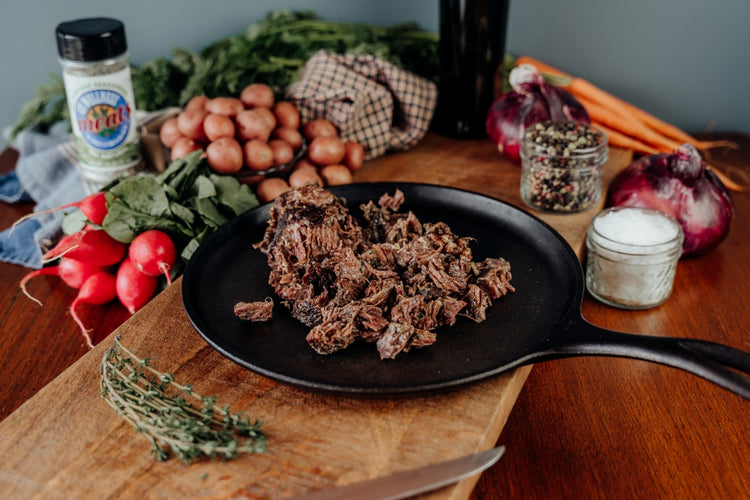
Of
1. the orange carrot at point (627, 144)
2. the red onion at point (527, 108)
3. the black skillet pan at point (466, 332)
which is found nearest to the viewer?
the black skillet pan at point (466, 332)

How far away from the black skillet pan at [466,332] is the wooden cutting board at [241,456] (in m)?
0.06

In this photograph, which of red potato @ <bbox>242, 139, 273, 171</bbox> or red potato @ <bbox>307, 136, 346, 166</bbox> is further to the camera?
red potato @ <bbox>307, 136, 346, 166</bbox>

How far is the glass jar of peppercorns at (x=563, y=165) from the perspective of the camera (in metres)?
2.20

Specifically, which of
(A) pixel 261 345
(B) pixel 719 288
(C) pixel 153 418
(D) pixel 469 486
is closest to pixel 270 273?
(A) pixel 261 345

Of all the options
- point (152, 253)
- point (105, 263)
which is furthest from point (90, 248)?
point (152, 253)

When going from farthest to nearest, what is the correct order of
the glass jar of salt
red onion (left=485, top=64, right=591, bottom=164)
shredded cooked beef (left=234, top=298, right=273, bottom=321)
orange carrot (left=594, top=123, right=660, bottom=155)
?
1. orange carrot (left=594, top=123, right=660, bottom=155)
2. red onion (left=485, top=64, right=591, bottom=164)
3. the glass jar of salt
4. shredded cooked beef (left=234, top=298, right=273, bottom=321)

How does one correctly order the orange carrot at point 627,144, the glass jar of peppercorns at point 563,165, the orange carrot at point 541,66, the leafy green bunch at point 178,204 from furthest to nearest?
1. the orange carrot at point 541,66
2. the orange carrot at point 627,144
3. the glass jar of peppercorns at point 563,165
4. the leafy green bunch at point 178,204

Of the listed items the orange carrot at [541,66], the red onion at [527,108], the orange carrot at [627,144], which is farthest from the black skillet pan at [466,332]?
the orange carrot at [541,66]

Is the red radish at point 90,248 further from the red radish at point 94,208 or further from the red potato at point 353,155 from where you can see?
the red potato at point 353,155

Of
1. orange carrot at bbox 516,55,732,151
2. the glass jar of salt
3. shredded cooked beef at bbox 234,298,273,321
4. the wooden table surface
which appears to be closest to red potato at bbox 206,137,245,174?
the wooden table surface

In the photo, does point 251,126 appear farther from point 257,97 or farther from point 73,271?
point 73,271

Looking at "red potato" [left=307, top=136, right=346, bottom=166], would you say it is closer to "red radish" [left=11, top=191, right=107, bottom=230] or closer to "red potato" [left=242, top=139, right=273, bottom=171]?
"red potato" [left=242, top=139, right=273, bottom=171]

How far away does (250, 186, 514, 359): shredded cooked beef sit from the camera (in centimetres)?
154

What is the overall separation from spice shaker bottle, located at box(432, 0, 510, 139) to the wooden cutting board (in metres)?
1.64
